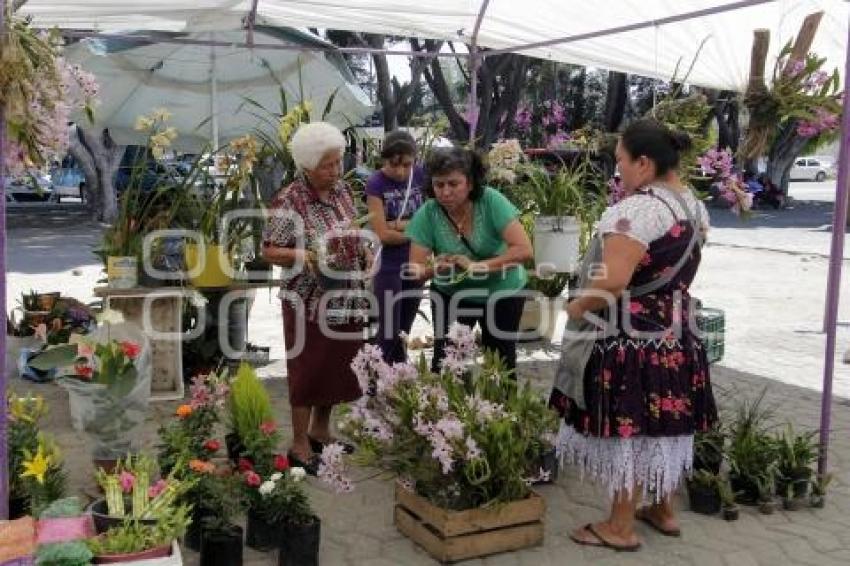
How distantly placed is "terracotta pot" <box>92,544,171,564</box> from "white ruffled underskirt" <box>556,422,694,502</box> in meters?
1.46

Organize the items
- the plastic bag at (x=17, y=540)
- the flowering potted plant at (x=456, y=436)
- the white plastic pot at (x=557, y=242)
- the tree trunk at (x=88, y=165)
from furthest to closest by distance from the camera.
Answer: the tree trunk at (x=88, y=165) → the white plastic pot at (x=557, y=242) → the flowering potted plant at (x=456, y=436) → the plastic bag at (x=17, y=540)

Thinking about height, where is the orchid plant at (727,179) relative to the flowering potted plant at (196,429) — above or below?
above

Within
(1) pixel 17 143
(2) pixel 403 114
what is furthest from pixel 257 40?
(2) pixel 403 114

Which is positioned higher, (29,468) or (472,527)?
(29,468)

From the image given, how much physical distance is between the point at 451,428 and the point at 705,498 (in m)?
1.36

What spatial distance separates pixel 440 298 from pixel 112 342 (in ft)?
4.48

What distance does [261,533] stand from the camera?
3.18 metres

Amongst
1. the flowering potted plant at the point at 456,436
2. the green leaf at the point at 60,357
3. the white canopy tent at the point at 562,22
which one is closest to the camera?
the flowering potted plant at the point at 456,436

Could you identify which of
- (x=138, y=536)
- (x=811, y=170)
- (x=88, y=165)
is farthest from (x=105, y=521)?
(x=811, y=170)

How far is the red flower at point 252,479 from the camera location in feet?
10.2

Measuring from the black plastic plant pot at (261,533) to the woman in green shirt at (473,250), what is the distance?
1.15 m

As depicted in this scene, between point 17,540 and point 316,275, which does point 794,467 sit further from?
point 17,540

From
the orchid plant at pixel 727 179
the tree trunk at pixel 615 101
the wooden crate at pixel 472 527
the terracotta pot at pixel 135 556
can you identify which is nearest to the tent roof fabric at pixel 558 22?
the orchid plant at pixel 727 179

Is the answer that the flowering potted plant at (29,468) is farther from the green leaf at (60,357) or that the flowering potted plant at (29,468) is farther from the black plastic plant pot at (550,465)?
the black plastic plant pot at (550,465)
